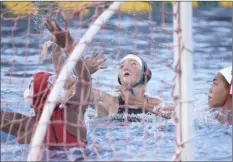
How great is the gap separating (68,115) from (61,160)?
10.2 inches

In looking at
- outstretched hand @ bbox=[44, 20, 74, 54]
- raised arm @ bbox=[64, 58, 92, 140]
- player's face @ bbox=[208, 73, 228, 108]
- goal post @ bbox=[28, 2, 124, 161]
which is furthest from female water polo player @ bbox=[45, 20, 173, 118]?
goal post @ bbox=[28, 2, 124, 161]

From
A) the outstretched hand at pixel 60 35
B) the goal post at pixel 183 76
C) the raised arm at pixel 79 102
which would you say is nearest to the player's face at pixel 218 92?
the raised arm at pixel 79 102

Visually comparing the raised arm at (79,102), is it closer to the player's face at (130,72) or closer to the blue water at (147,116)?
the blue water at (147,116)

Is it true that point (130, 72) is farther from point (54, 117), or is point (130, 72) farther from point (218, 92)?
point (54, 117)

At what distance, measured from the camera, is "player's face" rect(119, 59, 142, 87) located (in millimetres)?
4531

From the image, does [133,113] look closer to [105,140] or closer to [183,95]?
[105,140]

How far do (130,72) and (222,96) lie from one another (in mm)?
649

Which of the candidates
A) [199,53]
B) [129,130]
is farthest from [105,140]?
[199,53]

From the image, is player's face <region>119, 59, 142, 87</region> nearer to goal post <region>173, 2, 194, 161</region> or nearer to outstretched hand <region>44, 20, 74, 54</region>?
outstretched hand <region>44, 20, 74, 54</region>

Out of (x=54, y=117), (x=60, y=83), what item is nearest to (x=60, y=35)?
(x=60, y=83)

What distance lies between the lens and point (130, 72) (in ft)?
14.9

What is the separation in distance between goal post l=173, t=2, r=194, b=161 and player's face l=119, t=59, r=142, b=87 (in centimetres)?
181

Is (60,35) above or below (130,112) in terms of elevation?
above

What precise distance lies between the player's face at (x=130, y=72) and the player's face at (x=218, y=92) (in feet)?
1.73
